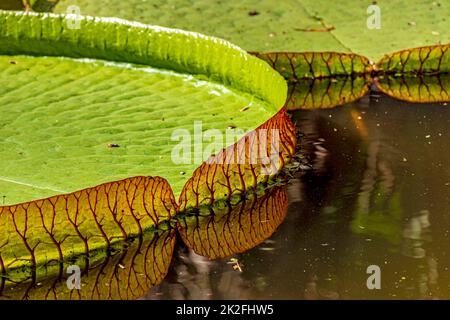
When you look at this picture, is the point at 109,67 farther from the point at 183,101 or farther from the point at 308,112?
the point at 308,112

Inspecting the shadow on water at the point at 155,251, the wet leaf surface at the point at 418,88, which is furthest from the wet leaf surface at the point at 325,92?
the shadow on water at the point at 155,251

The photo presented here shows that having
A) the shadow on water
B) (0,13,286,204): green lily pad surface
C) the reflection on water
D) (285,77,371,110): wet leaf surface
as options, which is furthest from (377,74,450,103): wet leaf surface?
the shadow on water

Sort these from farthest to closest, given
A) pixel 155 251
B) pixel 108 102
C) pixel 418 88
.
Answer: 1. pixel 418 88
2. pixel 108 102
3. pixel 155 251

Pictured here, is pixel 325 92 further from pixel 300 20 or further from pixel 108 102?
pixel 108 102

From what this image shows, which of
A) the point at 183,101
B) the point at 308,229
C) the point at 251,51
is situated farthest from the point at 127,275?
the point at 251,51

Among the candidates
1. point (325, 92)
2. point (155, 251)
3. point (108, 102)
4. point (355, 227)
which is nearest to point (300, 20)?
point (325, 92)
